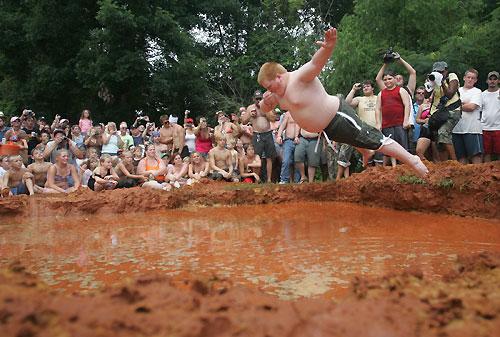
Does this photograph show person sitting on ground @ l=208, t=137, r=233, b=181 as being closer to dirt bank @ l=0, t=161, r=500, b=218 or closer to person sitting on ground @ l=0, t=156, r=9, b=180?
dirt bank @ l=0, t=161, r=500, b=218

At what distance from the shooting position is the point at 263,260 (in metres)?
3.39

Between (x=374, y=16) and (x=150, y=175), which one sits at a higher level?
(x=374, y=16)

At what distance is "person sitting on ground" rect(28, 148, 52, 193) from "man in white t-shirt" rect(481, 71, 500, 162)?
7077 mm

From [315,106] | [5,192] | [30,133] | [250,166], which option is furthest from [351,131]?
[30,133]

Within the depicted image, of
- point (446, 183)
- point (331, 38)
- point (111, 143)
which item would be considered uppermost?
point (331, 38)

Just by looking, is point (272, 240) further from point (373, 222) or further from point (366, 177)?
point (366, 177)

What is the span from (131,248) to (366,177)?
3658 mm

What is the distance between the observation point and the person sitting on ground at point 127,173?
8508 mm

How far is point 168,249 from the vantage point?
3838 mm

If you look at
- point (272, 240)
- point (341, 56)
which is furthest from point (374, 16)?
point (272, 240)

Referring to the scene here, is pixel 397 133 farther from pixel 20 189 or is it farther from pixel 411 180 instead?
pixel 20 189

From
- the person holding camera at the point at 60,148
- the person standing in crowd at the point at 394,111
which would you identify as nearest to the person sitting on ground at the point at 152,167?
the person holding camera at the point at 60,148

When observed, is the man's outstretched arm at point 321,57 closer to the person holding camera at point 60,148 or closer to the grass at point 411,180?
the grass at point 411,180

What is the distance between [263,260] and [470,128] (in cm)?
464
